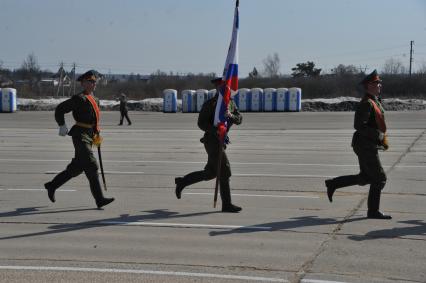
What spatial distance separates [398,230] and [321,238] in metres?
1.02

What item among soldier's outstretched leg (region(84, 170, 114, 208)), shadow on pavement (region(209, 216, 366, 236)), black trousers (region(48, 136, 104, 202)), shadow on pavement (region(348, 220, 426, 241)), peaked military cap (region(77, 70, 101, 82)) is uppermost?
peaked military cap (region(77, 70, 101, 82))

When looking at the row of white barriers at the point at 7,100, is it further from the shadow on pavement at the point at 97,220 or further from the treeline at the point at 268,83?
the shadow on pavement at the point at 97,220

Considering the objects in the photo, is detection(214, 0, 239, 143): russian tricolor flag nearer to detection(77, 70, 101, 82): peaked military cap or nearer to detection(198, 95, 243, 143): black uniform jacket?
detection(198, 95, 243, 143): black uniform jacket

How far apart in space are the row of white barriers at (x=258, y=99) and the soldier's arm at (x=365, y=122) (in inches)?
1455

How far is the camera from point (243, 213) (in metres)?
Result: 8.77

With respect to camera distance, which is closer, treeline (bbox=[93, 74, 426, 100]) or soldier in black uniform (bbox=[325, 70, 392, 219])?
soldier in black uniform (bbox=[325, 70, 392, 219])

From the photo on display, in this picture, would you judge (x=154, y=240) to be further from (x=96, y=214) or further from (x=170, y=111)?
(x=170, y=111)

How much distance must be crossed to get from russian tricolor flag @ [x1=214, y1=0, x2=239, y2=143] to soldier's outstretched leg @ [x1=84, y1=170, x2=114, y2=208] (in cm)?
171

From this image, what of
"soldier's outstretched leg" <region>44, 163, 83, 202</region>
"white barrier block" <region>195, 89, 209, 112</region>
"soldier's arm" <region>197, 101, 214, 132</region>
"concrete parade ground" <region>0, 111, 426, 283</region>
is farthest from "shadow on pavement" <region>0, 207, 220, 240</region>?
"white barrier block" <region>195, 89, 209, 112</region>

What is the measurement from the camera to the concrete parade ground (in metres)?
6.05

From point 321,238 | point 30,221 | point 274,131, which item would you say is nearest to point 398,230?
point 321,238

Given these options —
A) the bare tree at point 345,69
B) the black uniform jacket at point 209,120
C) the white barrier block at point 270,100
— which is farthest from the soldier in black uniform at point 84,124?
the bare tree at point 345,69

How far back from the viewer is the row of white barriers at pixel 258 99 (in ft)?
149

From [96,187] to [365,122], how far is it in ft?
11.6
